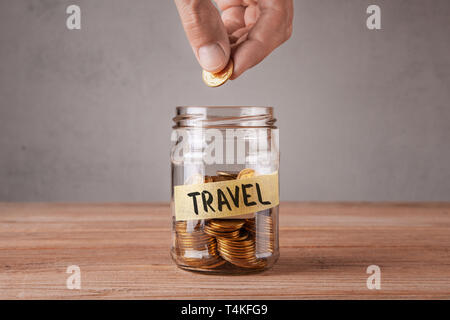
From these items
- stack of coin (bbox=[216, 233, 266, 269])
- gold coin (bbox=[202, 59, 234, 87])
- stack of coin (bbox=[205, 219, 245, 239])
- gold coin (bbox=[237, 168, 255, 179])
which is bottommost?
stack of coin (bbox=[216, 233, 266, 269])

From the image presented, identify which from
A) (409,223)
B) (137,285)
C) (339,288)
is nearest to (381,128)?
(409,223)

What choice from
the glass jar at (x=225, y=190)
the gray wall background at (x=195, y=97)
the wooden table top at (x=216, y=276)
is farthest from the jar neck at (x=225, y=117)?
the gray wall background at (x=195, y=97)

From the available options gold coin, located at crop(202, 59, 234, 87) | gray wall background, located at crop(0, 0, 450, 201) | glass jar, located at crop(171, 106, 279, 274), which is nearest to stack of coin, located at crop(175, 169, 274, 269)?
glass jar, located at crop(171, 106, 279, 274)

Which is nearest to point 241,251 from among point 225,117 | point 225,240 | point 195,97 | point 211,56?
point 225,240

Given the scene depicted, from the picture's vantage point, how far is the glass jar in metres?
0.72

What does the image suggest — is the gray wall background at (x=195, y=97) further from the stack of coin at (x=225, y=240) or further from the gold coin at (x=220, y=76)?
the stack of coin at (x=225, y=240)

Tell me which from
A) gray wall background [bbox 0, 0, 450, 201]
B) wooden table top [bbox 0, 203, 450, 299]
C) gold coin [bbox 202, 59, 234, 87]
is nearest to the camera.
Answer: wooden table top [bbox 0, 203, 450, 299]

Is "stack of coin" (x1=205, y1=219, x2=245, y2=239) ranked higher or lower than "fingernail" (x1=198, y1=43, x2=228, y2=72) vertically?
lower

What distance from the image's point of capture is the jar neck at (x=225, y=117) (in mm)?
748

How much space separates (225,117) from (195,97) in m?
1.13

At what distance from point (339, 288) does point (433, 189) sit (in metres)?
1.49

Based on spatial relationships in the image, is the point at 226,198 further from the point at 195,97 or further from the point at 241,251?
the point at 195,97

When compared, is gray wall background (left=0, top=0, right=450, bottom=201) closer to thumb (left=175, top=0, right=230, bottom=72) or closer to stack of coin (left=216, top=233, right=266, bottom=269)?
thumb (left=175, top=0, right=230, bottom=72)

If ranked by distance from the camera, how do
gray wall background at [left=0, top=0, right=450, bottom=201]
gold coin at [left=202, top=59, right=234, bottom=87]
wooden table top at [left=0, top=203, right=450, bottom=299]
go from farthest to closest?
1. gray wall background at [left=0, top=0, right=450, bottom=201]
2. gold coin at [left=202, top=59, right=234, bottom=87]
3. wooden table top at [left=0, top=203, right=450, bottom=299]
